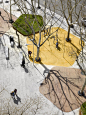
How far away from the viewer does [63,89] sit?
2234 cm

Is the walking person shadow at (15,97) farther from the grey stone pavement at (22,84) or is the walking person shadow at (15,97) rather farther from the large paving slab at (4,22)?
the large paving slab at (4,22)

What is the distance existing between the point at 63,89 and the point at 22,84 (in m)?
5.68

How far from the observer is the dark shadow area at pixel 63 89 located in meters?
20.9

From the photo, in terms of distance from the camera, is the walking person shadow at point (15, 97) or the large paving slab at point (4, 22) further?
the large paving slab at point (4, 22)

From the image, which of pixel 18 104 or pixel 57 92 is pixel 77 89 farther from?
pixel 18 104

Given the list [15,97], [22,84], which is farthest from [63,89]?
[15,97]

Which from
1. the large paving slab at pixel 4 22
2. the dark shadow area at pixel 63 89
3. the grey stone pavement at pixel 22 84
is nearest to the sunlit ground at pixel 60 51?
the grey stone pavement at pixel 22 84

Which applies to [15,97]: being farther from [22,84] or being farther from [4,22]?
[4,22]

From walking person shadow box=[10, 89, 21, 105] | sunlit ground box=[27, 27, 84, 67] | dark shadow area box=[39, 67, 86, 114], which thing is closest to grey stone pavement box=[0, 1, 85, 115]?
walking person shadow box=[10, 89, 21, 105]

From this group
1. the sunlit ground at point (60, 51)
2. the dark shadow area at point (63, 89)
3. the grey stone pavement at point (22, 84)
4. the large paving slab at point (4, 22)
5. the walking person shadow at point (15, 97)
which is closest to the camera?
the grey stone pavement at point (22, 84)

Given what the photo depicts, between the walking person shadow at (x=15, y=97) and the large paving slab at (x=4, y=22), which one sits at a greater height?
the large paving slab at (x=4, y=22)

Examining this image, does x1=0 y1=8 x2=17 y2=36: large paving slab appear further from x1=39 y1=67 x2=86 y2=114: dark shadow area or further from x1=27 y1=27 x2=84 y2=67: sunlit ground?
x1=39 y1=67 x2=86 y2=114: dark shadow area

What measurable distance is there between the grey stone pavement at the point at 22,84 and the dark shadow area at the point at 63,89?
628mm

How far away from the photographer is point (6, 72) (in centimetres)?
2377
